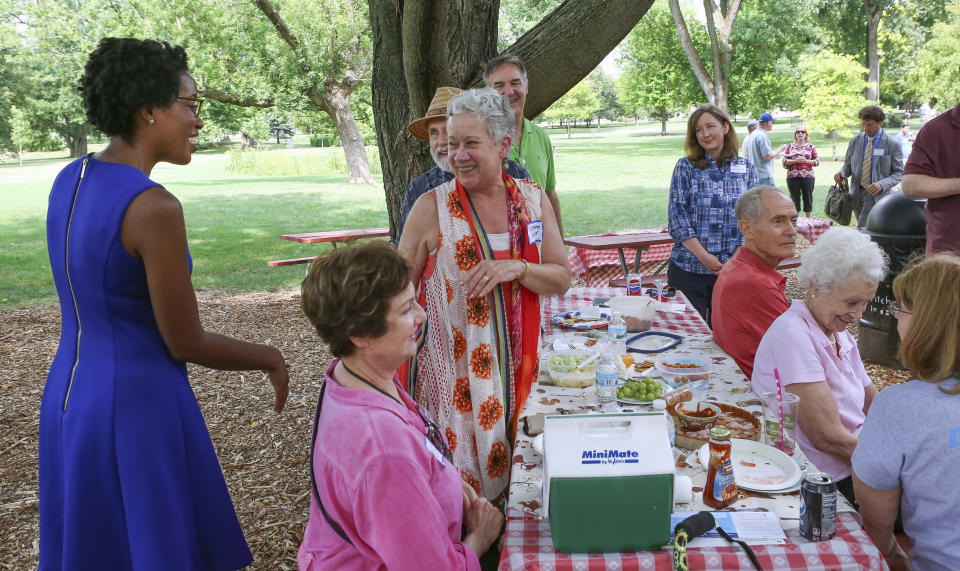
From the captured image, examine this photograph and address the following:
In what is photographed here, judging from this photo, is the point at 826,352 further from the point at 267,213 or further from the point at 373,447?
the point at 267,213

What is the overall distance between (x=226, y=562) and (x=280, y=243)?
10773mm

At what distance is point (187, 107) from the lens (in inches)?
74.4

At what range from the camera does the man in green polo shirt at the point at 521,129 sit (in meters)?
3.81

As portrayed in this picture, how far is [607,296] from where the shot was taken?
4387 mm

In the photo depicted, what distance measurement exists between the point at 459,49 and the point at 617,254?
3.63m

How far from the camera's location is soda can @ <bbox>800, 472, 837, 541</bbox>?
5.26 feet

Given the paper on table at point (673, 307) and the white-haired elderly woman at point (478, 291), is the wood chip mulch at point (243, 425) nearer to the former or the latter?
the white-haired elderly woman at point (478, 291)

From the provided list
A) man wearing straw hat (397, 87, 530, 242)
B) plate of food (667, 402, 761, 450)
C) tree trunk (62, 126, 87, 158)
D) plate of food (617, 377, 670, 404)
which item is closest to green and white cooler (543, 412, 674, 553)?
plate of food (667, 402, 761, 450)

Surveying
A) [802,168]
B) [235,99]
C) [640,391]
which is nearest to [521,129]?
[640,391]

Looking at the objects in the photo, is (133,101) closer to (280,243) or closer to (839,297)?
(839,297)

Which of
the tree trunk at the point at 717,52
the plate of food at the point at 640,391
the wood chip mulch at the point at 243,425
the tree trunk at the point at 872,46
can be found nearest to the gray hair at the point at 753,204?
the plate of food at the point at 640,391

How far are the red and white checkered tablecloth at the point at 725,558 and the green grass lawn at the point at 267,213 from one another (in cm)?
784

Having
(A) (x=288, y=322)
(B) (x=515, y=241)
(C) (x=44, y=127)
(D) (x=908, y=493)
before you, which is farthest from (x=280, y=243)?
(C) (x=44, y=127)

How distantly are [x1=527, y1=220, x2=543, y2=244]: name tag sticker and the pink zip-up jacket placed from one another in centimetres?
115
